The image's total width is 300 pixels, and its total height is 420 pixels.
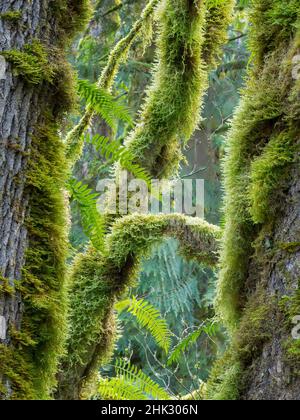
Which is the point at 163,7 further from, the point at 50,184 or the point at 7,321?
the point at 7,321

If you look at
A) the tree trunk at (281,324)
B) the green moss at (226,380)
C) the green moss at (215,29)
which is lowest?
the green moss at (226,380)

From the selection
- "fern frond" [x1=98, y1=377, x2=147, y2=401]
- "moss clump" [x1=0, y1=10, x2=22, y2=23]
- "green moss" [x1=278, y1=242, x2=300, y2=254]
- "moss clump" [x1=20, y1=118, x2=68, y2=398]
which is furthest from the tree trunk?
"fern frond" [x1=98, y1=377, x2=147, y2=401]

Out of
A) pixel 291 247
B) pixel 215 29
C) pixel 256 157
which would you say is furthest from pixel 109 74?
pixel 291 247

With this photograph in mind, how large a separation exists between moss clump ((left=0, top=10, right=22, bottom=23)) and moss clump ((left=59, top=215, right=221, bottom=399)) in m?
1.47

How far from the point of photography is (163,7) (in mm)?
3221

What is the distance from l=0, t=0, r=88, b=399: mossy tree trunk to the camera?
1909mm

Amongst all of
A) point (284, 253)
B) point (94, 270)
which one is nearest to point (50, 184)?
point (284, 253)

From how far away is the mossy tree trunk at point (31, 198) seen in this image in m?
1.91

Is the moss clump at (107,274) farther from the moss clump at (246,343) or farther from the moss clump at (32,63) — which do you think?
the moss clump at (32,63)

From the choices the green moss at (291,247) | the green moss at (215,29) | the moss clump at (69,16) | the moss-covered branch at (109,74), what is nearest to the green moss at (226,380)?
the green moss at (291,247)

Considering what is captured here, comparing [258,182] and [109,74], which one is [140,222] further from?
[258,182]

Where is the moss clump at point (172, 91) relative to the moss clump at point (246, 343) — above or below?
above

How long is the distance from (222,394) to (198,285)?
690 cm

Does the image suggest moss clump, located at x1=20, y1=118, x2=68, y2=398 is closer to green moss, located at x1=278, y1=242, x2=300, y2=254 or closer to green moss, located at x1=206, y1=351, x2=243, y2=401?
A: green moss, located at x1=206, y1=351, x2=243, y2=401
